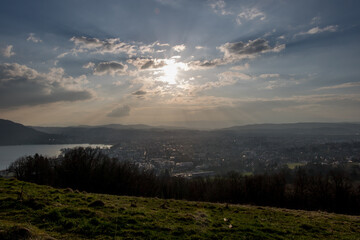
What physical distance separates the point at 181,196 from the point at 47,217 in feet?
157

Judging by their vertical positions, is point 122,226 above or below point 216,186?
above

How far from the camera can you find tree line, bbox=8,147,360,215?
42.4m

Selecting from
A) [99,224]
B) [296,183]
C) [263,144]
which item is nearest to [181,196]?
[296,183]

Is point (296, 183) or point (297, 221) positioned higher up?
point (297, 221)

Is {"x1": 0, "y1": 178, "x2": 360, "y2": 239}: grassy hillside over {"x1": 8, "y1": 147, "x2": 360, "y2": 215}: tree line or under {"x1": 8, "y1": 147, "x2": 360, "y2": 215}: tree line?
over

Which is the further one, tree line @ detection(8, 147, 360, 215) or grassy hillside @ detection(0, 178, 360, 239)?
tree line @ detection(8, 147, 360, 215)

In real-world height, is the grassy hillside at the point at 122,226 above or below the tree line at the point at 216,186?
above

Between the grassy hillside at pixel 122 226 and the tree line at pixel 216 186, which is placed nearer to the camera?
the grassy hillside at pixel 122 226

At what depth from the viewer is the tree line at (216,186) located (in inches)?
1670

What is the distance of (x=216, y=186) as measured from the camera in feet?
176

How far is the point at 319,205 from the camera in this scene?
45.2 metres

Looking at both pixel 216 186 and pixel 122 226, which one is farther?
pixel 216 186

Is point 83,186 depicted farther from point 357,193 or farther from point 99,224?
point 357,193

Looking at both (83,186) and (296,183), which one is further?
(296,183)
